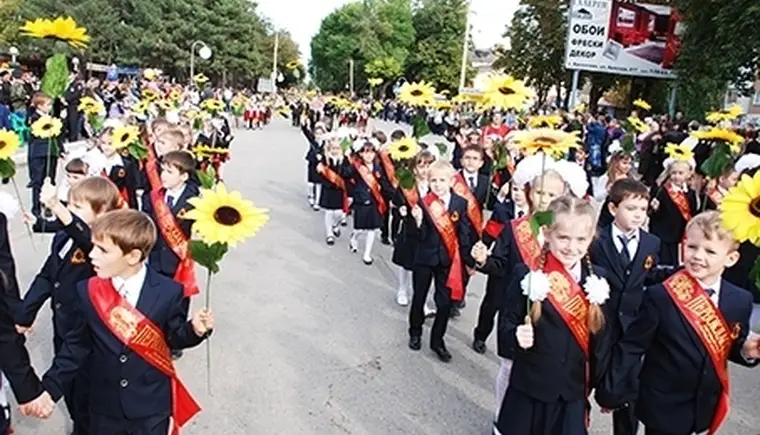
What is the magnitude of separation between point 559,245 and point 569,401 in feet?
2.31

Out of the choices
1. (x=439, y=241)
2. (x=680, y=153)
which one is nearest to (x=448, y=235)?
(x=439, y=241)

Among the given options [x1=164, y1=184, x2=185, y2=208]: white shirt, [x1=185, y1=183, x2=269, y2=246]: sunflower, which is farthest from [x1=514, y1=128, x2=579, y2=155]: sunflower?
[x1=164, y1=184, x2=185, y2=208]: white shirt

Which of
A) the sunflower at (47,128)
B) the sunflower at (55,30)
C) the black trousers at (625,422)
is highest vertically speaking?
the sunflower at (55,30)

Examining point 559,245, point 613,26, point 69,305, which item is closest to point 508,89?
point 559,245

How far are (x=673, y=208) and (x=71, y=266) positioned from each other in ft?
17.6

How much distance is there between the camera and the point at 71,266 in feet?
11.7

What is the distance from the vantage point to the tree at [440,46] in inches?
2613

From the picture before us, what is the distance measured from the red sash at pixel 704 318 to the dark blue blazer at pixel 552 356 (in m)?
0.36

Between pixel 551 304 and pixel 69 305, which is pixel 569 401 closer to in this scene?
pixel 551 304

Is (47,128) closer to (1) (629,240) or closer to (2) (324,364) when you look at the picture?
(2) (324,364)

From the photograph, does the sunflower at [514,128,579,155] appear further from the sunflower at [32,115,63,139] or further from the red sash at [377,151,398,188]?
the red sash at [377,151,398,188]

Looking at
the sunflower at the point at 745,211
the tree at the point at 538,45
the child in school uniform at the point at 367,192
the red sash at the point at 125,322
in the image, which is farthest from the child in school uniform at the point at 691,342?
the tree at the point at 538,45

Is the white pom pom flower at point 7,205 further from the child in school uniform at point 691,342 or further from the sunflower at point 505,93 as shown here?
the sunflower at point 505,93

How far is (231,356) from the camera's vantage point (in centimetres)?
528
